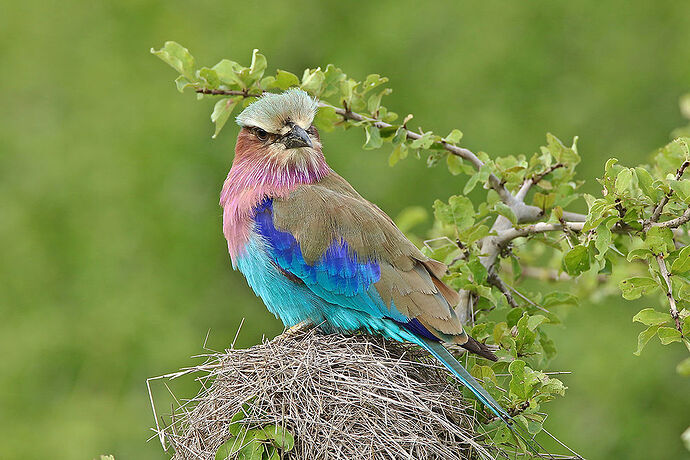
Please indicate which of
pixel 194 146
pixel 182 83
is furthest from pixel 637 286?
pixel 194 146

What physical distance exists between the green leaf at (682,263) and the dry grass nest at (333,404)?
0.79m

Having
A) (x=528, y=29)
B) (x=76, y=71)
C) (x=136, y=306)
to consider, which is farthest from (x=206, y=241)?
(x=528, y=29)

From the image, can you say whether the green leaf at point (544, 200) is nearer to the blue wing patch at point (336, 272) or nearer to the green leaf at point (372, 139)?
the green leaf at point (372, 139)

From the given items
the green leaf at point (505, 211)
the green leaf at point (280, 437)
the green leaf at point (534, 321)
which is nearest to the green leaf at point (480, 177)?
the green leaf at point (505, 211)

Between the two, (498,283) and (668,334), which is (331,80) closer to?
(498,283)

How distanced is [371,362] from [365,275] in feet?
1.46

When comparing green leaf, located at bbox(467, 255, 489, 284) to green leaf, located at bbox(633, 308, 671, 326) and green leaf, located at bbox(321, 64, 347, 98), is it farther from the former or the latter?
green leaf, located at bbox(321, 64, 347, 98)

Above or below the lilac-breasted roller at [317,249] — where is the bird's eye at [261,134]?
above

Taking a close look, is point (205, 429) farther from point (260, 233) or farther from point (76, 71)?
point (76, 71)

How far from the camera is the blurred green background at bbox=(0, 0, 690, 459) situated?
Result: 7.95 meters

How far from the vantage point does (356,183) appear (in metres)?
8.06

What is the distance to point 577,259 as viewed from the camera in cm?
330

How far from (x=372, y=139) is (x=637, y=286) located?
1.26m

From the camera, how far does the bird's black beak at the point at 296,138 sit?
3.75 m
